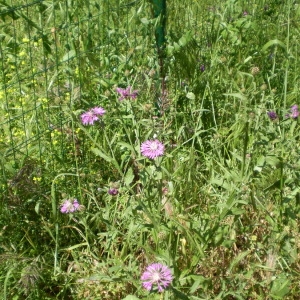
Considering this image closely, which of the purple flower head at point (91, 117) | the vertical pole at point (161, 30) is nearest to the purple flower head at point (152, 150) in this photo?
the purple flower head at point (91, 117)

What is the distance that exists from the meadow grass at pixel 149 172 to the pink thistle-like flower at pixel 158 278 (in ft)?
0.10

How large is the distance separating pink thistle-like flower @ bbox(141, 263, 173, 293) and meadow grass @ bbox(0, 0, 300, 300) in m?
0.03

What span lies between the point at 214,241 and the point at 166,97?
3.50 ft

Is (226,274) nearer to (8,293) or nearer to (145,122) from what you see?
(145,122)

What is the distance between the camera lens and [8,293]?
7.02ft

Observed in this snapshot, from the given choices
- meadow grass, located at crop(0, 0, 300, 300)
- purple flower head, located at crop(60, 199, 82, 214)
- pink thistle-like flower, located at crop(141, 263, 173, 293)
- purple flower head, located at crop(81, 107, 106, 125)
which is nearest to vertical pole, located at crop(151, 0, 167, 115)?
meadow grass, located at crop(0, 0, 300, 300)

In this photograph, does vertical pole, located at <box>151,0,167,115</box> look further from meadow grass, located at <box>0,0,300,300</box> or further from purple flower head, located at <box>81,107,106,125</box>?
purple flower head, located at <box>81,107,106,125</box>

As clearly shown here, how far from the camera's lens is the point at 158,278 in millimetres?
1648

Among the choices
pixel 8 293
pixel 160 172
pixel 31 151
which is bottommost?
pixel 8 293

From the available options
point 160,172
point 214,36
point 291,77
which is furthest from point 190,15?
point 160,172

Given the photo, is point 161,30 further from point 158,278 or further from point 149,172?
point 158,278

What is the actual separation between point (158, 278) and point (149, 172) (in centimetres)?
46

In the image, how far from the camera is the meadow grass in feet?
6.41

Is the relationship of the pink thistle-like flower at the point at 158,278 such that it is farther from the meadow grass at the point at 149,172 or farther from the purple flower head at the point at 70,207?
the purple flower head at the point at 70,207
